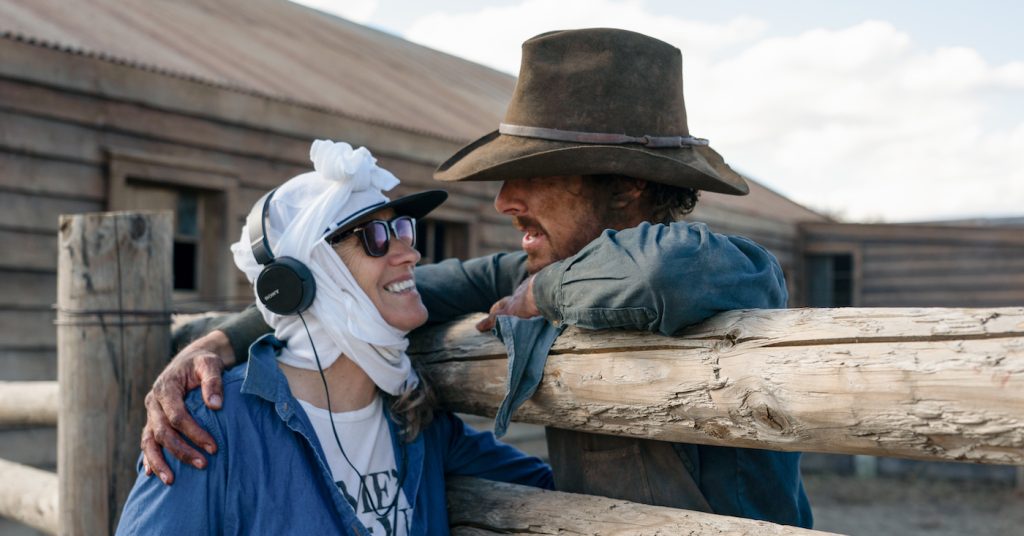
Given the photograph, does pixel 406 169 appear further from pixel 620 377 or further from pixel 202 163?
pixel 620 377

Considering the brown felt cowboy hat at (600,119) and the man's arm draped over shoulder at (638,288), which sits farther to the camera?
the brown felt cowboy hat at (600,119)

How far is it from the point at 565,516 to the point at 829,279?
49.7ft

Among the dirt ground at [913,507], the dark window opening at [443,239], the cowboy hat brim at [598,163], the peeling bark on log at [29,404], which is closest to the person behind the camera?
the cowboy hat brim at [598,163]

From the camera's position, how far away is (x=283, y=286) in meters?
2.10

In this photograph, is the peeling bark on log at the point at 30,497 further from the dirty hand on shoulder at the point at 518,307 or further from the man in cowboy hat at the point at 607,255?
the dirty hand on shoulder at the point at 518,307

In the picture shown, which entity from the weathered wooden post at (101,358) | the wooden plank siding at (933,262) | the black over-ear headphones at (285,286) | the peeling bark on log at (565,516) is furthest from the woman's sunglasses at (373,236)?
the wooden plank siding at (933,262)

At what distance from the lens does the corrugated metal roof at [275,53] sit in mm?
6492

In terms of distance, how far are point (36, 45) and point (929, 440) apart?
5.89m

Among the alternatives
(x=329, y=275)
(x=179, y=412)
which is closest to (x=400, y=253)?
(x=329, y=275)

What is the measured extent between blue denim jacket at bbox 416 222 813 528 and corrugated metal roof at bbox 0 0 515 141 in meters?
5.09

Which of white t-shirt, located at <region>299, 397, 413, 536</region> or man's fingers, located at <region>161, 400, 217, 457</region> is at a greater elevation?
man's fingers, located at <region>161, 400, 217, 457</region>

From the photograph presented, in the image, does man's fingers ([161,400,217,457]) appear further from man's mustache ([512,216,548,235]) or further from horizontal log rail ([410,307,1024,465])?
man's mustache ([512,216,548,235])

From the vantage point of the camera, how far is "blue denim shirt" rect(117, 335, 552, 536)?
192 cm

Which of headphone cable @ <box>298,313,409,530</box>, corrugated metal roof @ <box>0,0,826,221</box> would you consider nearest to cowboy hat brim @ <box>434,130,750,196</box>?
headphone cable @ <box>298,313,409,530</box>
